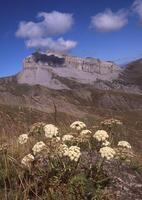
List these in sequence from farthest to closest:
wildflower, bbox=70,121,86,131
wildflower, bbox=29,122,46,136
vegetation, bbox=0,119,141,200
Answer: wildflower, bbox=29,122,46,136 < wildflower, bbox=70,121,86,131 < vegetation, bbox=0,119,141,200

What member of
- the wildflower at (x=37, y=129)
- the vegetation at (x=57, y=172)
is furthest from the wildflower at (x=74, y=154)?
the wildflower at (x=37, y=129)

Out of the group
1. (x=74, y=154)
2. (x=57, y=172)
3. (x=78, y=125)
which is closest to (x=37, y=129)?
(x=78, y=125)

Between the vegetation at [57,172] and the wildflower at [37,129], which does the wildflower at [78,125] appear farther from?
the wildflower at [37,129]

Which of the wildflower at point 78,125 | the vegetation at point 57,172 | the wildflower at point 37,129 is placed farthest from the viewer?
the wildflower at point 37,129

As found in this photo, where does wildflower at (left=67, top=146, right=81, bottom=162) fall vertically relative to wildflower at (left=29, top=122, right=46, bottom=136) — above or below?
below

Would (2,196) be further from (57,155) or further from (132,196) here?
(132,196)

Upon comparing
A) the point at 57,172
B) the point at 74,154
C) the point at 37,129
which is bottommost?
the point at 57,172

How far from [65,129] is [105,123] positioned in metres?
2.46

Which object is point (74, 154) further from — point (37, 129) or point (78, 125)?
A: point (37, 129)

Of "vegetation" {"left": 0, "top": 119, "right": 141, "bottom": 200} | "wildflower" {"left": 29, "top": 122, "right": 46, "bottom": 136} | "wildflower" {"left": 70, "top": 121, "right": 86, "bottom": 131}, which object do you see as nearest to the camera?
"vegetation" {"left": 0, "top": 119, "right": 141, "bottom": 200}

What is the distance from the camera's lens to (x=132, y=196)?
24.7 feet

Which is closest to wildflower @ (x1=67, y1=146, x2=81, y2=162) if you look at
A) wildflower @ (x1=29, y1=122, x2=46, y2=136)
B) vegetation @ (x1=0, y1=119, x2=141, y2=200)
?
vegetation @ (x1=0, y1=119, x2=141, y2=200)

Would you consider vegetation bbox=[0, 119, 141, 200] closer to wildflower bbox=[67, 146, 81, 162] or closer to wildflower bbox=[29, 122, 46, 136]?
wildflower bbox=[67, 146, 81, 162]

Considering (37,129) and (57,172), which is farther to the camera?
(37,129)
